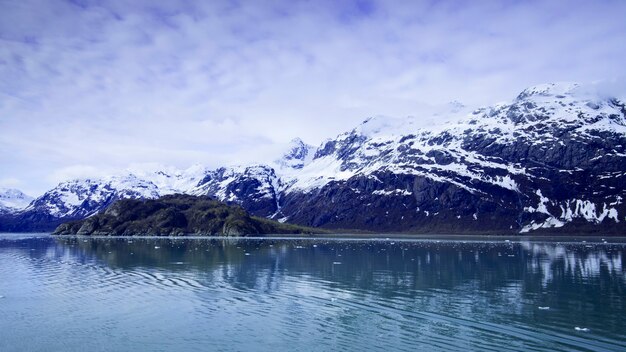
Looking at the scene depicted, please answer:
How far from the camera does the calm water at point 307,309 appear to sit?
33781 mm

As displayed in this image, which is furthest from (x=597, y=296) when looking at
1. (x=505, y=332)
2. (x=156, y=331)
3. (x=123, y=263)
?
(x=123, y=263)

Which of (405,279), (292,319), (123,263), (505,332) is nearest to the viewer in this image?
(505,332)

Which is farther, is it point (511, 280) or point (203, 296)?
point (511, 280)

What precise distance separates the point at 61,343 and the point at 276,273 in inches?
1661

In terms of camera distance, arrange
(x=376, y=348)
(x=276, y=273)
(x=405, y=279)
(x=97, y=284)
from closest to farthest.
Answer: (x=376, y=348)
(x=97, y=284)
(x=405, y=279)
(x=276, y=273)

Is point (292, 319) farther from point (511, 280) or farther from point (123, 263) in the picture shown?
point (123, 263)

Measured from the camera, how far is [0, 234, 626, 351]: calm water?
3378cm

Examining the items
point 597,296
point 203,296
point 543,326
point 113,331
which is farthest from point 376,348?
point 597,296

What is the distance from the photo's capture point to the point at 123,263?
290 ft

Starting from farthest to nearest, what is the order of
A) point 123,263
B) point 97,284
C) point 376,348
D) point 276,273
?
point 123,263 < point 276,273 < point 97,284 < point 376,348

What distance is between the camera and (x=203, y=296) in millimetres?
51906

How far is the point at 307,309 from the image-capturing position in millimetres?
45094

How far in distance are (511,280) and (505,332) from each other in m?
34.5

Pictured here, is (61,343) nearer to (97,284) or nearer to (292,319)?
(292,319)
